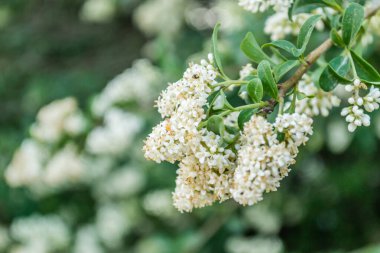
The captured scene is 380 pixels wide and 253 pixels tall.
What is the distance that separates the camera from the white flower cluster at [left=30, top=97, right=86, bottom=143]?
238cm

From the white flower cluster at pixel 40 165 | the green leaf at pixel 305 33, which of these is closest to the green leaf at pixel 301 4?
the green leaf at pixel 305 33

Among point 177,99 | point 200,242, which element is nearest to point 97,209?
point 200,242

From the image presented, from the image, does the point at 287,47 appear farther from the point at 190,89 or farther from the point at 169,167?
the point at 169,167

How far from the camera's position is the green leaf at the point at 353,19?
1.05m

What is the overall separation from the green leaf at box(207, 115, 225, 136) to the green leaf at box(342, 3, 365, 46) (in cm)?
26

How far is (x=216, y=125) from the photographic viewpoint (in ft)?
3.13

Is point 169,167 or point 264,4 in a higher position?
point 264,4

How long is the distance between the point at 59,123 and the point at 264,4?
4.45ft

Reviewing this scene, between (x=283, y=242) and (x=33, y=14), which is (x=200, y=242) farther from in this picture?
(x=33, y=14)

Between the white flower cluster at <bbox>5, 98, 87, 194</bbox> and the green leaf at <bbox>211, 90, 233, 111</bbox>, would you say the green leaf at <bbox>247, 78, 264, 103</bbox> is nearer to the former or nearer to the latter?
the green leaf at <bbox>211, 90, 233, 111</bbox>

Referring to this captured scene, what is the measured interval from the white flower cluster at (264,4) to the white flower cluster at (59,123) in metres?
1.30

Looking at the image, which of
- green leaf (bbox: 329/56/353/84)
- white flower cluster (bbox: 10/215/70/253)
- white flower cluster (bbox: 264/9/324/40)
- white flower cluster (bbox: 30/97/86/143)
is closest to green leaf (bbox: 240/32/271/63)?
green leaf (bbox: 329/56/353/84)

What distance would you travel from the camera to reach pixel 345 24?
41.8 inches

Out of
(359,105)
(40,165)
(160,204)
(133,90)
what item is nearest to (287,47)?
(359,105)
